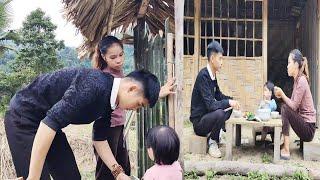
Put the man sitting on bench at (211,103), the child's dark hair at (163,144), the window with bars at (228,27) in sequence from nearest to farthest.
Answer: the child's dark hair at (163,144), the man sitting on bench at (211,103), the window with bars at (228,27)

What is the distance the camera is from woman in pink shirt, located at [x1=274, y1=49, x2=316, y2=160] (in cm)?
510

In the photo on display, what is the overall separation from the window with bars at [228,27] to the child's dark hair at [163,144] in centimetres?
A: 499

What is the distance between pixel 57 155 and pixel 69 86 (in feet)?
2.02

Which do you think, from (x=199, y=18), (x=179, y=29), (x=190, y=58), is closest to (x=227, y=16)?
(x=199, y=18)

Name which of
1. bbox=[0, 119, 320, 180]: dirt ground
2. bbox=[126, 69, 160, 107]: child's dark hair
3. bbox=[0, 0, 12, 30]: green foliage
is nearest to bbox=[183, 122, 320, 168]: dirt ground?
bbox=[0, 119, 320, 180]: dirt ground

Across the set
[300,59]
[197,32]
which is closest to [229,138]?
[300,59]

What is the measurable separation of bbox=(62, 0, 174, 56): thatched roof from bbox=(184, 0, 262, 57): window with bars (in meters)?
1.62

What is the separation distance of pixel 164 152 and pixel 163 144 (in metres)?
0.06

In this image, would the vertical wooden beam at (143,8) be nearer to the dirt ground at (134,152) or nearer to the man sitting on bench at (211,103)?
the man sitting on bench at (211,103)

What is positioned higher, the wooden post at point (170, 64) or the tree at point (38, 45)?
the tree at point (38, 45)

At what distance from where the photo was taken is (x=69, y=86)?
2.55 metres

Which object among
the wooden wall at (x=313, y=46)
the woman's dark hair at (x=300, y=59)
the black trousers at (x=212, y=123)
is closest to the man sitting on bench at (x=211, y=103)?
the black trousers at (x=212, y=123)

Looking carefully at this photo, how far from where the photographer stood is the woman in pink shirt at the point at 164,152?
300 centimetres

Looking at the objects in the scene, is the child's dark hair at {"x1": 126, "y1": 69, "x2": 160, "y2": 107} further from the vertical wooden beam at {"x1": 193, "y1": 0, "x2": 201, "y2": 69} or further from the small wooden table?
the vertical wooden beam at {"x1": 193, "y1": 0, "x2": 201, "y2": 69}
